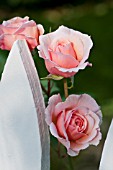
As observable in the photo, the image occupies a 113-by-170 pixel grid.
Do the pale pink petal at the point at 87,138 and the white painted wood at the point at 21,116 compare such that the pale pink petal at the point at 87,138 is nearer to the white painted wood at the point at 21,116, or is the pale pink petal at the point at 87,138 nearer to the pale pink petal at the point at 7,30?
the white painted wood at the point at 21,116

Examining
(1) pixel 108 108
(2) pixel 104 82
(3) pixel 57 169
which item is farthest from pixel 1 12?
(3) pixel 57 169

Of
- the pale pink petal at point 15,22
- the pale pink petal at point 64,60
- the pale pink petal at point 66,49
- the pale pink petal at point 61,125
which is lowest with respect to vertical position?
the pale pink petal at point 61,125

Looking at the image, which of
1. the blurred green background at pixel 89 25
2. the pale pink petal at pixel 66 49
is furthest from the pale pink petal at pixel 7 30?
the blurred green background at pixel 89 25

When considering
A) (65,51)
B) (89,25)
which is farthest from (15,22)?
(89,25)

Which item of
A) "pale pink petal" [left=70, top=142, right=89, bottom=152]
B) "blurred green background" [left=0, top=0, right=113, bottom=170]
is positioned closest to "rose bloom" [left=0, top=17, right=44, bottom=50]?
"pale pink petal" [left=70, top=142, right=89, bottom=152]

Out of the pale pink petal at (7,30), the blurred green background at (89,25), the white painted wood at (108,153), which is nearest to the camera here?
the white painted wood at (108,153)

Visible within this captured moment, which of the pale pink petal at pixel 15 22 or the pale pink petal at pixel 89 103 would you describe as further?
the pale pink petal at pixel 15 22

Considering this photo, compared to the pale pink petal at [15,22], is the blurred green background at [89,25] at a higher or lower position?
lower

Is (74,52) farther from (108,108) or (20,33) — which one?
(108,108)
